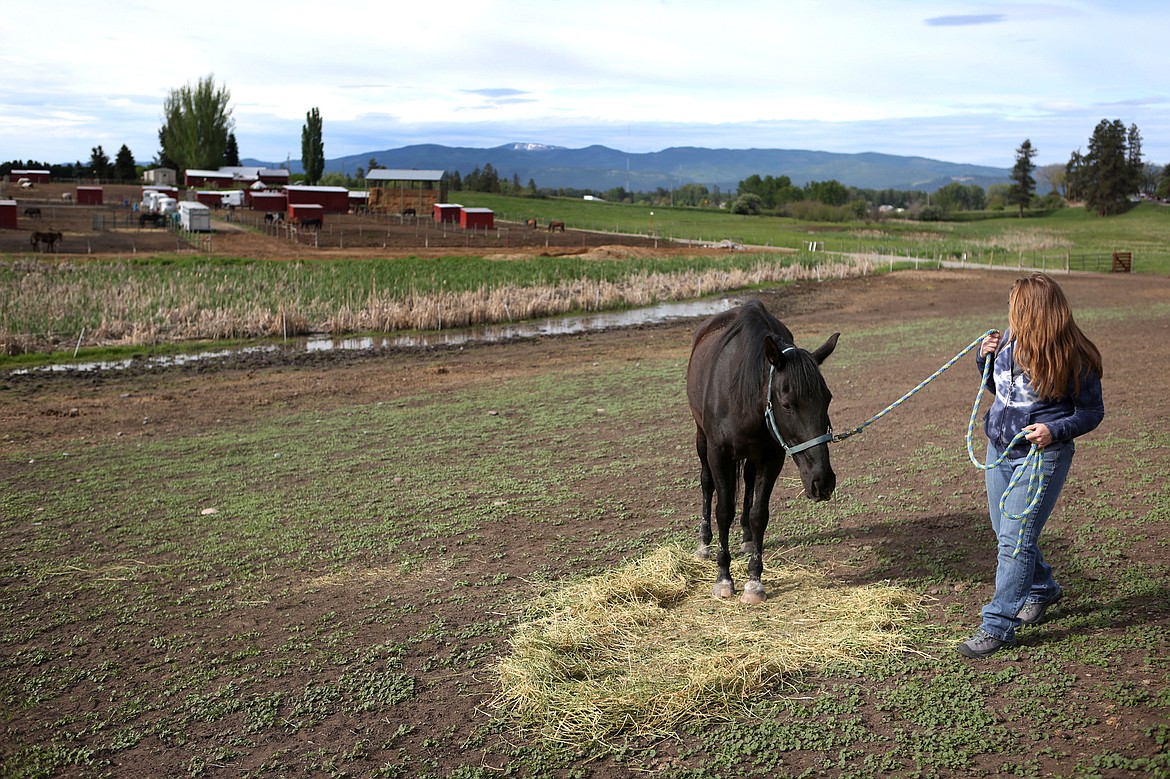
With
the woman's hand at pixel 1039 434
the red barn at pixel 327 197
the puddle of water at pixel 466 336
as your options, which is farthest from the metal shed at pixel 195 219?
the woman's hand at pixel 1039 434

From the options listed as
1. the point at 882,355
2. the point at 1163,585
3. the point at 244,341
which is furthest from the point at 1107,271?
the point at 1163,585

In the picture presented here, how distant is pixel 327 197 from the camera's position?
3012 inches

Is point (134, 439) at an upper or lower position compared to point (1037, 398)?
lower

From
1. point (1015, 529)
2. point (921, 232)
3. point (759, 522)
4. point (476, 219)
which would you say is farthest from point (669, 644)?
point (921, 232)

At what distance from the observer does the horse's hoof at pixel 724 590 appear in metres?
5.85

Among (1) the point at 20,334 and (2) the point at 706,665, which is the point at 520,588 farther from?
(1) the point at 20,334

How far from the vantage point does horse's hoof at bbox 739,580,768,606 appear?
5715 millimetres

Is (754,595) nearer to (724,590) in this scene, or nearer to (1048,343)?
(724,590)

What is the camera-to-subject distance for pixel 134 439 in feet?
37.7

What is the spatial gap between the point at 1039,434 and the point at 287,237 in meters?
51.5

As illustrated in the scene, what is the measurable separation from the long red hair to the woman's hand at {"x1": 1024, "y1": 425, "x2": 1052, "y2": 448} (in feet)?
0.59

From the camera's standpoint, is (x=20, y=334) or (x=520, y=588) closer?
(x=520, y=588)

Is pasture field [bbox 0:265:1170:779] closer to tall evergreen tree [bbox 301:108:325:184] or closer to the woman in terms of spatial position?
the woman

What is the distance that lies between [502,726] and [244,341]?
18654 millimetres
